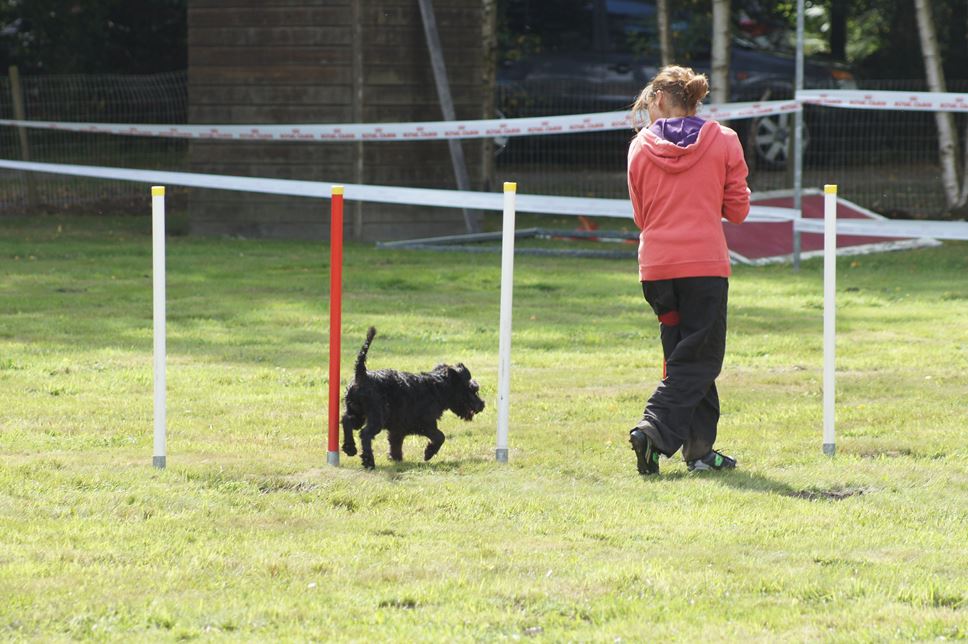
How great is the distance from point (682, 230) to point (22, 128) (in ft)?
47.2

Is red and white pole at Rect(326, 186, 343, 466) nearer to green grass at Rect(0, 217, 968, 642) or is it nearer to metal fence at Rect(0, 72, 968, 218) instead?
green grass at Rect(0, 217, 968, 642)

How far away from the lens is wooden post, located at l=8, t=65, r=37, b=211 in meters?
18.6

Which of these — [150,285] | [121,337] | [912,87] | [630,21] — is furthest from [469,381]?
[912,87]

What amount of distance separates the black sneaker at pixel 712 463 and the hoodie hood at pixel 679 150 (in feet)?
3.99

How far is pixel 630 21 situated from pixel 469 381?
15.6m

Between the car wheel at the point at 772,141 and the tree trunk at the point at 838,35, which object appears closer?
the car wheel at the point at 772,141

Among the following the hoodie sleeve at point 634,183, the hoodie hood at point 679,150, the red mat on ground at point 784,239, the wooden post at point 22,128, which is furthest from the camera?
the wooden post at point 22,128

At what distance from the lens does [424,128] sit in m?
14.5

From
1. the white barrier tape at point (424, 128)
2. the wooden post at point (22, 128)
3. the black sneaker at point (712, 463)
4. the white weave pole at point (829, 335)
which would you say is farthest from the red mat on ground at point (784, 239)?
the wooden post at point (22, 128)

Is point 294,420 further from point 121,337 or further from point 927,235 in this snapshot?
point 927,235

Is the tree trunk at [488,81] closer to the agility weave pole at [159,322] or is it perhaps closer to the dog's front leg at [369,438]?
the dog's front leg at [369,438]

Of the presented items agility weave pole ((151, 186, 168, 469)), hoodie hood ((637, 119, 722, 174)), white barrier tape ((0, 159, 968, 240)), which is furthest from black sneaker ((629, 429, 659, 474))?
white barrier tape ((0, 159, 968, 240))

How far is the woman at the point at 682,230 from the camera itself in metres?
5.98

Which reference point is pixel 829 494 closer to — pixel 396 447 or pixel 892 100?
pixel 396 447
